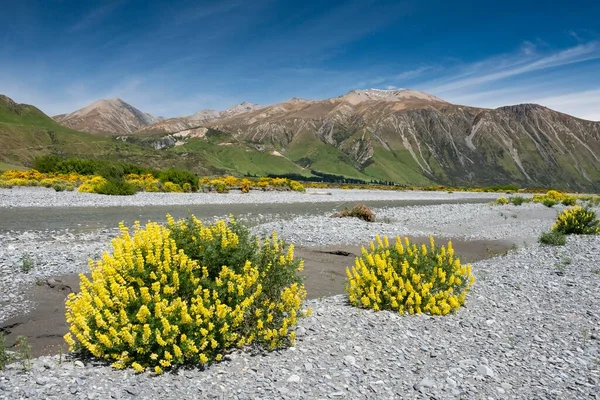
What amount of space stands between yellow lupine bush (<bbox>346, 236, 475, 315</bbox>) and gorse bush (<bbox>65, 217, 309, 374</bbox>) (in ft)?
10.1

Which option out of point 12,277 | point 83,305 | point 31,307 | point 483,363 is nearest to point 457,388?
point 483,363

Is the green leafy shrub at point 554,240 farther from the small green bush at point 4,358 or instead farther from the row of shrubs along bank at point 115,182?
the row of shrubs along bank at point 115,182

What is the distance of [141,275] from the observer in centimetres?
786

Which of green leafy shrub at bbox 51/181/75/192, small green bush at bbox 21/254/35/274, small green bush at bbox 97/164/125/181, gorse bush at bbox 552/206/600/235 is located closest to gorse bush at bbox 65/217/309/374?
small green bush at bbox 21/254/35/274

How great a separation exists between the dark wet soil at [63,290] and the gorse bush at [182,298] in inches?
65.8

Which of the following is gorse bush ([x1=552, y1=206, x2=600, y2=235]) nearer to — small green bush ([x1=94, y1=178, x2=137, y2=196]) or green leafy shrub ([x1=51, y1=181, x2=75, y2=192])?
small green bush ([x1=94, y1=178, x2=137, y2=196])

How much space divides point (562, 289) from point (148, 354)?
523 inches

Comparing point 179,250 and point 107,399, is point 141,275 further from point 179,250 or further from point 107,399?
point 107,399

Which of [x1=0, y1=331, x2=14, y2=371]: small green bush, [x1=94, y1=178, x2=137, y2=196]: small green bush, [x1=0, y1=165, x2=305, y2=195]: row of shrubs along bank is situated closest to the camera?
[x1=0, y1=331, x2=14, y2=371]: small green bush

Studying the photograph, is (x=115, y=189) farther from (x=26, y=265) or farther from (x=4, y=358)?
(x=4, y=358)

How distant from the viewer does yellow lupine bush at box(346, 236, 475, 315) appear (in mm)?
10938

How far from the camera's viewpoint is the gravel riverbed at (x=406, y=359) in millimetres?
6805

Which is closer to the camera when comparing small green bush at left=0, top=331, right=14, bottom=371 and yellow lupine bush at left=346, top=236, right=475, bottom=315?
small green bush at left=0, top=331, right=14, bottom=371

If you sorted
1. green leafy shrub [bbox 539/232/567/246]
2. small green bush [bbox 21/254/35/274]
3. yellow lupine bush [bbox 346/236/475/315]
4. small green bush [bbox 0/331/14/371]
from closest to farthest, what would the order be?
1. small green bush [bbox 0/331/14/371]
2. yellow lupine bush [bbox 346/236/475/315]
3. small green bush [bbox 21/254/35/274]
4. green leafy shrub [bbox 539/232/567/246]
